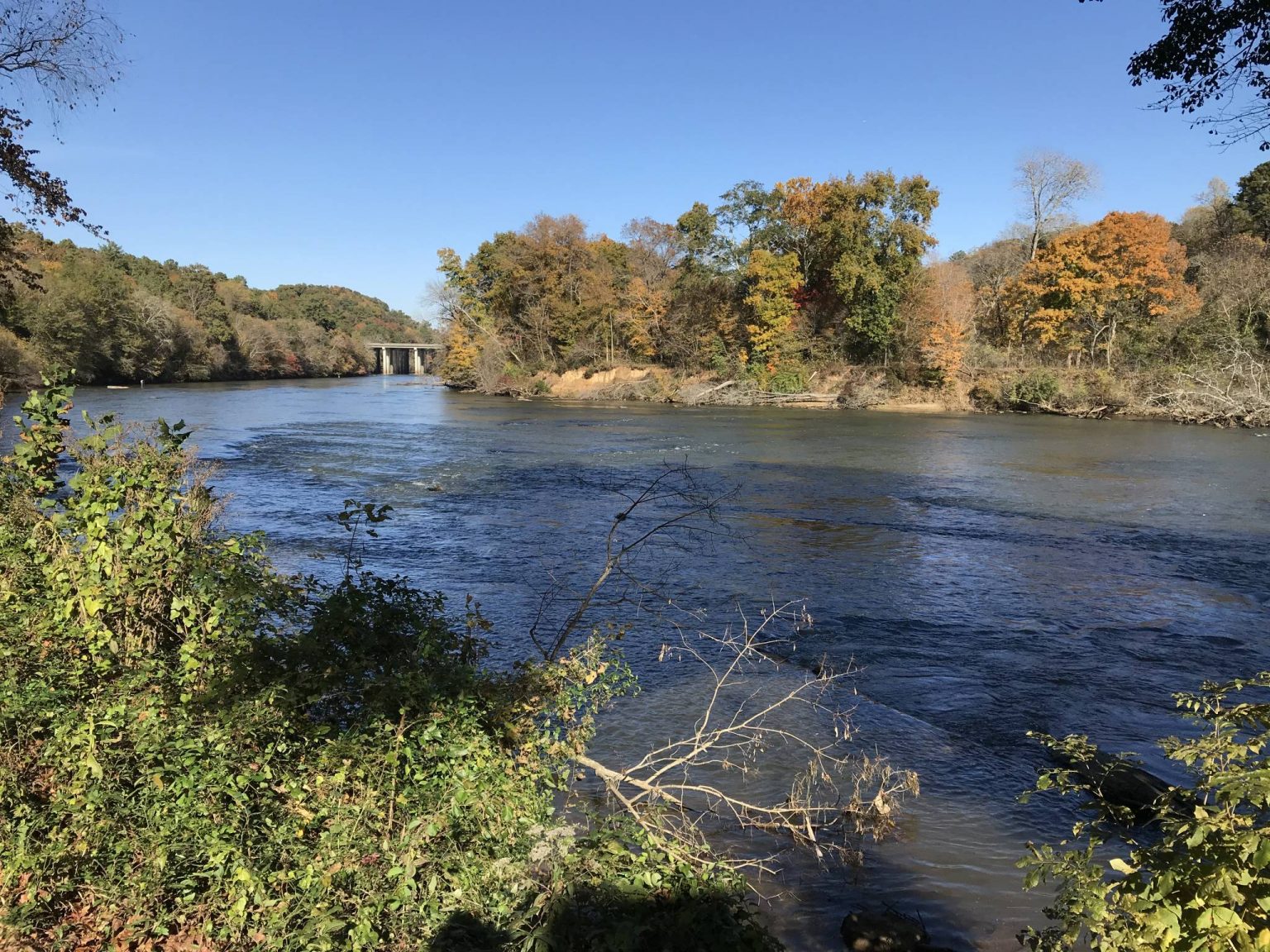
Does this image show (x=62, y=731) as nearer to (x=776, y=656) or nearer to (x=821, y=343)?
(x=776, y=656)

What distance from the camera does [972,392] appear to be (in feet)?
144

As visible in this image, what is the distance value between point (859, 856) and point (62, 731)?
500 cm

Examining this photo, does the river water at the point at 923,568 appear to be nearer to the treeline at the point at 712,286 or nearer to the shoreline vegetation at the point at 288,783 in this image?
the shoreline vegetation at the point at 288,783

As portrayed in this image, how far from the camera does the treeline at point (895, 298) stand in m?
40.2

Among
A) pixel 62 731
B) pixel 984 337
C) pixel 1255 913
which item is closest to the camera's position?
pixel 1255 913

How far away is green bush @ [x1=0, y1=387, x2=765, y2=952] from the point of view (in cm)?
366

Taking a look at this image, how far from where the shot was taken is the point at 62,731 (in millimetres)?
4211

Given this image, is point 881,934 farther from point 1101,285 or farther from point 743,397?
point 1101,285

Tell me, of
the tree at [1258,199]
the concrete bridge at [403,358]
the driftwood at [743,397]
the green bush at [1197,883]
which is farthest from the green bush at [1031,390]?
the concrete bridge at [403,358]

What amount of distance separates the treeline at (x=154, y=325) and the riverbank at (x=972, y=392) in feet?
93.0

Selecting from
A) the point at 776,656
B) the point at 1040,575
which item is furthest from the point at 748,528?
the point at 776,656

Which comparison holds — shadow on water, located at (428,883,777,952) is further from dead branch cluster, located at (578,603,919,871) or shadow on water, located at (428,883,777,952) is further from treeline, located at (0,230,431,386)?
treeline, located at (0,230,431,386)

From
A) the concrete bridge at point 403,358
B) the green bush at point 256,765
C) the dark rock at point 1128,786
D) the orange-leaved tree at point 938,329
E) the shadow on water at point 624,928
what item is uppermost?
the concrete bridge at point 403,358

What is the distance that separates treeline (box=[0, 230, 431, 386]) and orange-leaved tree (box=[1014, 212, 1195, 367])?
145 feet
